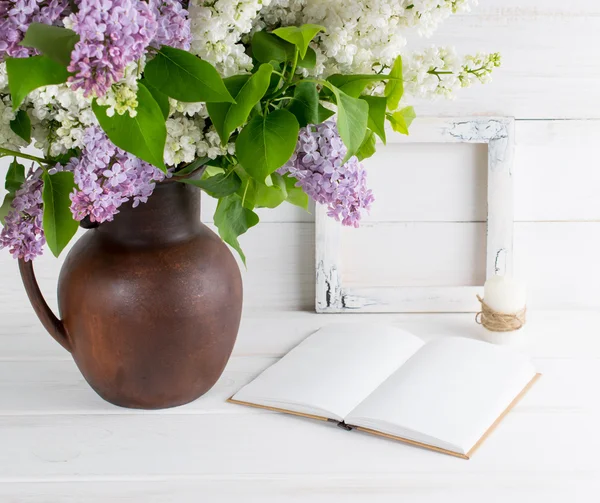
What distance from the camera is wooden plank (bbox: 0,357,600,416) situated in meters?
1.01

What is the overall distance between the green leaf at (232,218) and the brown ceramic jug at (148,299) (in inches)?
2.6

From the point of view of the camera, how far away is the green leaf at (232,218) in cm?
88

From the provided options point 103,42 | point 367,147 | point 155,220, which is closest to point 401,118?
point 367,147

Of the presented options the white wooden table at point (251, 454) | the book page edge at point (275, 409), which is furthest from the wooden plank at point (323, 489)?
the book page edge at point (275, 409)

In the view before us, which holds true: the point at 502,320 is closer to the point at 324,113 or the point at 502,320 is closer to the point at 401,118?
the point at 401,118

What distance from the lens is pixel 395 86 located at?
0.81 meters

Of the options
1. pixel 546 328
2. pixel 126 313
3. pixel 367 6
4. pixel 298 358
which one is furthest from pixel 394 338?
pixel 367 6

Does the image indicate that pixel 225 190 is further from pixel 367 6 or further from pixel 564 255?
pixel 564 255

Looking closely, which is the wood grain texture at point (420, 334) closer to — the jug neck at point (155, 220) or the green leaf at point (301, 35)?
the jug neck at point (155, 220)

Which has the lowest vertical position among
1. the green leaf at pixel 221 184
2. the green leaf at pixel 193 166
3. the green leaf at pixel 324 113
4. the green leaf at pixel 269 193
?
the green leaf at pixel 269 193

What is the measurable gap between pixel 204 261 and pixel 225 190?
13cm

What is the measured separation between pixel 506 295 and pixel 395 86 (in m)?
0.50

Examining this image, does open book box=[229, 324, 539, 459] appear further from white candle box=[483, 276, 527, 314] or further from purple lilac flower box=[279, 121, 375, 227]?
purple lilac flower box=[279, 121, 375, 227]

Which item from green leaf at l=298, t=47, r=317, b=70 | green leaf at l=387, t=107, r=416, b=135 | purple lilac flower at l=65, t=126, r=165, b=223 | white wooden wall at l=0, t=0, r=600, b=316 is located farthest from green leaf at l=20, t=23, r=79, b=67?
white wooden wall at l=0, t=0, r=600, b=316
